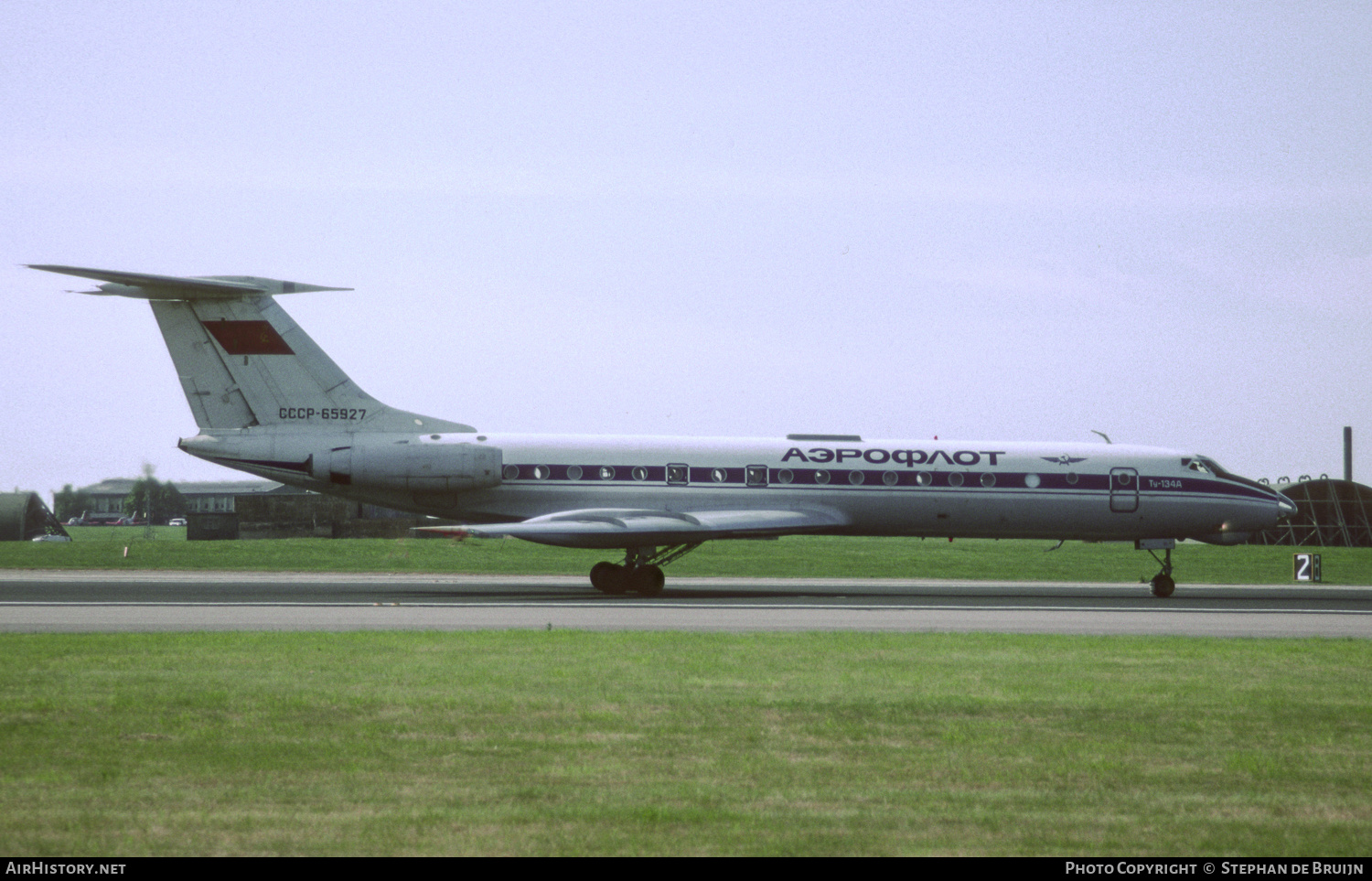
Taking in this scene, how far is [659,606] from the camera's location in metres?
23.2

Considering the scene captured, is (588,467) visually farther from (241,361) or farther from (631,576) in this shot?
(241,361)

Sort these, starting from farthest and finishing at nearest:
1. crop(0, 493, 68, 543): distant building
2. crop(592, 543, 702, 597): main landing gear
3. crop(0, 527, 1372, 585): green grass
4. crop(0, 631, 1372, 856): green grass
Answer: crop(0, 493, 68, 543): distant building < crop(0, 527, 1372, 585): green grass < crop(592, 543, 702, 597): main landing gear < crop(0, 631, 1372, 856): green grass

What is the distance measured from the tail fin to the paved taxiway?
12.7ft

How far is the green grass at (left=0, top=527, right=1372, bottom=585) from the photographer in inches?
1506

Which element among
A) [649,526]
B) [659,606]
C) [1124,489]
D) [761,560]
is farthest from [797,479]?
[761,560]

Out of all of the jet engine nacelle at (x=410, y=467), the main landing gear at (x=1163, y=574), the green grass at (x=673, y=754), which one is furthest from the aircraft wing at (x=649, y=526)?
the green grass at (x=673, y=754)

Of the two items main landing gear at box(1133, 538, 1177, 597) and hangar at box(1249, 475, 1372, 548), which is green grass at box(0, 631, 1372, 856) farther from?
hangar at box(1249, 475, 1372, 548)

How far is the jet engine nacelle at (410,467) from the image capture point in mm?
27719

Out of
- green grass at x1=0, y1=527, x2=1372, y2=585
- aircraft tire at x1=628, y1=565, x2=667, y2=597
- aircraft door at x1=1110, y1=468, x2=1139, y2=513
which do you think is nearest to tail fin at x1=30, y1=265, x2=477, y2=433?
aircraft tire at x1=628, y1=565, x2=667, y2=597

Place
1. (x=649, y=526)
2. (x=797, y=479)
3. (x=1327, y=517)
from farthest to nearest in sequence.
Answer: (x=1327, y=517)
(x=797, y=479)
(x=649, y=526)

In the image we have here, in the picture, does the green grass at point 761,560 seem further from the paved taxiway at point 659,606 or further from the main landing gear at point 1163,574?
the main landing gear at point 1163,574

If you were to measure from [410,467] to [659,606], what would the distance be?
7689mm

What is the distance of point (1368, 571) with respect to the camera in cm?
4141

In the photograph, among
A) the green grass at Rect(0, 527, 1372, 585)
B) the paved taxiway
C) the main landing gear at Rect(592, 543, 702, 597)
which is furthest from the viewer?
the green grass at Rect(0, 527, 1372, 585)
